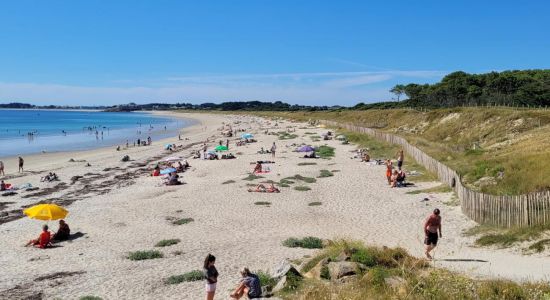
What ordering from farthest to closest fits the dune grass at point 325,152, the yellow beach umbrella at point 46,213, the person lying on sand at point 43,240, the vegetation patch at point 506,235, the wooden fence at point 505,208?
the dune grass at point 325,152 → the yellow beach umbrella at point 46,213 → the person lying on sand at point 43,240 → the wooden fence at point 505,208 → the vegetation patch at point 506,235

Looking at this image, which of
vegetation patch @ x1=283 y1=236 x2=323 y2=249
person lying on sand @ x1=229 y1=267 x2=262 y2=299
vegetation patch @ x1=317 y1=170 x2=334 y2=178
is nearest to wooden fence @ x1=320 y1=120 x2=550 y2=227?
vegetation patch @ x1=283 y1=236 x2=323 y2=249

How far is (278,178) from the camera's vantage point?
3231 cm

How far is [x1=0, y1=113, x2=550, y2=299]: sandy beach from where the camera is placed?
45.1 ft

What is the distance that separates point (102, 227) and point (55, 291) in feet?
24.0

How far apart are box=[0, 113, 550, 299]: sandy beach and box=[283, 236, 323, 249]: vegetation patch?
1.29 ft

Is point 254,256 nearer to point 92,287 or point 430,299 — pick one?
point 92,287

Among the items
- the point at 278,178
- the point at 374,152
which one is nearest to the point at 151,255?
the point at 278,178

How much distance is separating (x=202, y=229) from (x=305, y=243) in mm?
4985

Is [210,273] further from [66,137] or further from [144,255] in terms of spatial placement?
[66,137]

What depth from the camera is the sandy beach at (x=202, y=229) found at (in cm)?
1375

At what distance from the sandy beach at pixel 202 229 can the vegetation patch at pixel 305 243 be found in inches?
15.5

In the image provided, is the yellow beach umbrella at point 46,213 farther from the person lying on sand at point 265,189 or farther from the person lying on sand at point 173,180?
the person lying on sand at point 173,180

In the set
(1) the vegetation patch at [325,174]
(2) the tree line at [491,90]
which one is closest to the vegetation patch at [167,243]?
(1) the vegetation patch at [325,174]

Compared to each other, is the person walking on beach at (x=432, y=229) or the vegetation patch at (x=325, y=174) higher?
the person walking on beach at (x=432, y=229)
